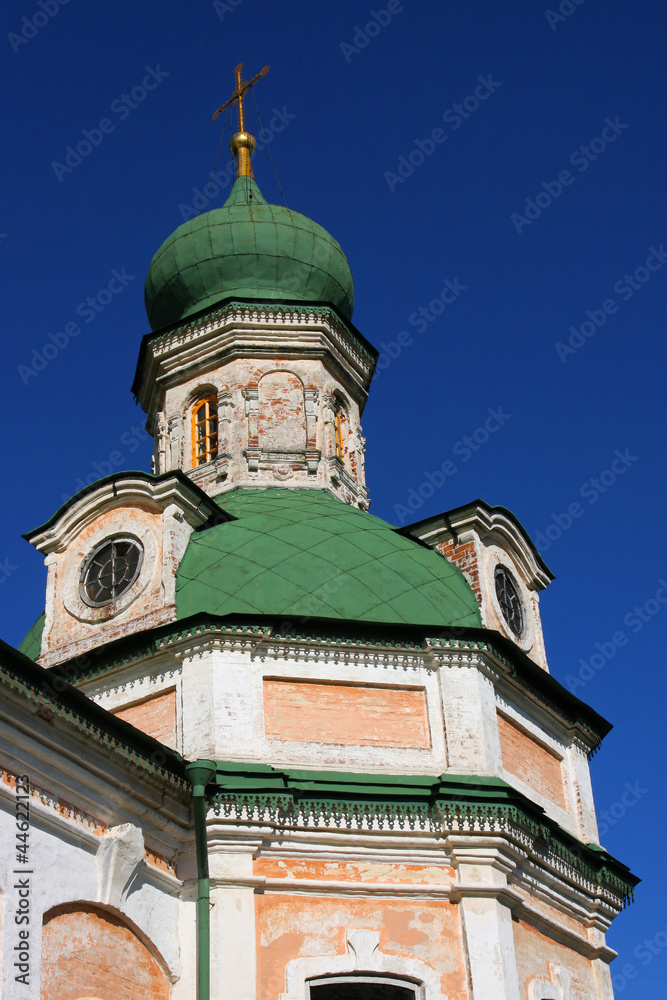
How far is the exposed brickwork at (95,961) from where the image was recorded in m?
8.49

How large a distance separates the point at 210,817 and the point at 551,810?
378cm

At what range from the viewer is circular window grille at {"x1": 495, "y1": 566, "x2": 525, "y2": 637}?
13.5m

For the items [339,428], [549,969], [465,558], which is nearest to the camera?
[549,969]

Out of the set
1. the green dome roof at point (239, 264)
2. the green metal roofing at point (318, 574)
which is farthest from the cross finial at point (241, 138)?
the green metal roofing at point (318, 574)

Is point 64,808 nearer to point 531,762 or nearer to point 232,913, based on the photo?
point 232,913

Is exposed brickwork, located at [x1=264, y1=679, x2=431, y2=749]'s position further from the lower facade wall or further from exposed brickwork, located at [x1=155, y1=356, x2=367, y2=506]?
exposed brickwork, located at [x1=155, y1=356, x2=367, y2=506]

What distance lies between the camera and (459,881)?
10711 millimetres

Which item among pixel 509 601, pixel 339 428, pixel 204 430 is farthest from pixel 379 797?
pixel 339 428

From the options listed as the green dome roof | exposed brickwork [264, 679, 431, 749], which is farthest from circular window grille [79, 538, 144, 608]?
the green dome roof

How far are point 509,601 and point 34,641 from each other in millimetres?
5061

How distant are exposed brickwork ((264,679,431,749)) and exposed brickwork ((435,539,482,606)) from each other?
1.72 metres

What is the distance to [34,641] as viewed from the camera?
533 inches

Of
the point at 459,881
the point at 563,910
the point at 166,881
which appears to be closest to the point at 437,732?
the point at 459,881

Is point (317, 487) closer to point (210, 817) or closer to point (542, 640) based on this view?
point (542, 640)
